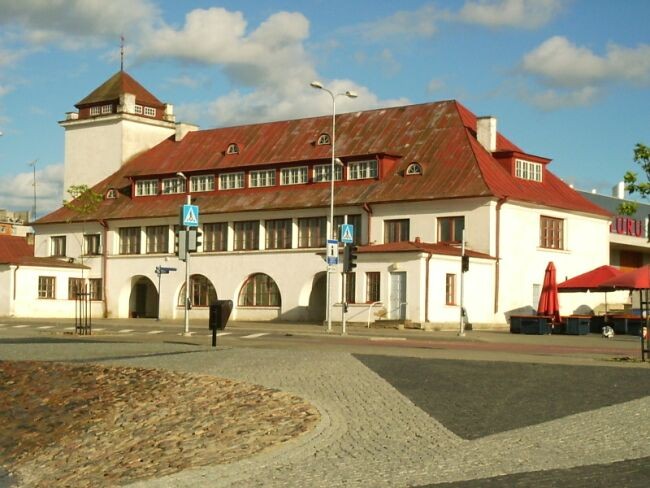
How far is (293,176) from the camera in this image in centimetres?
5938

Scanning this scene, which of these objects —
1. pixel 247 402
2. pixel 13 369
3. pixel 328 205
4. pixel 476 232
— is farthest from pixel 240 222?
pixel 247 402

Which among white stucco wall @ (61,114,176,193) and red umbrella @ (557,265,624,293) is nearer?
red umbrella @ (557,265,624,293)

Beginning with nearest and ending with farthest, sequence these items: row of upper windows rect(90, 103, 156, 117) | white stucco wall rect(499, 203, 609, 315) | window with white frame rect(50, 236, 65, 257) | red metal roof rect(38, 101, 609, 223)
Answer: white stucco wall rect(499, 203, 609, 315), red metal roof rect(38, 101, 609, 223), window with white frame rect(50, 236, 65, 257), row of upper windows rect(90, 103, 156, 117)

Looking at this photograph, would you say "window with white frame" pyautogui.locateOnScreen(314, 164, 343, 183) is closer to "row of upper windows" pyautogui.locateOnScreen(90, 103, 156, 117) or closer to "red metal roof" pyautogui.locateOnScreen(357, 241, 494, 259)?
"red metal roof" pyautogui.locateOnScreen(357, 241, 494, 259)

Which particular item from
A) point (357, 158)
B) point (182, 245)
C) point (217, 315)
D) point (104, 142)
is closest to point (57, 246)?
point (104, 142)

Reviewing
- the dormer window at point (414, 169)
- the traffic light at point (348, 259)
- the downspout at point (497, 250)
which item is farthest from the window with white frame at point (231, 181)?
the traffic light at point (348, 259)

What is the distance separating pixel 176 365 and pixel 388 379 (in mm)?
4532

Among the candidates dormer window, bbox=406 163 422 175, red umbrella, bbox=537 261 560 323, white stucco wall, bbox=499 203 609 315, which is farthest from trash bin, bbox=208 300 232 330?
dormer window, bbox=406 163 422 175

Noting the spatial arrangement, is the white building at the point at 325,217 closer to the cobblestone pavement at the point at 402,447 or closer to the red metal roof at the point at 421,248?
the red metal roof at the point at 421,248

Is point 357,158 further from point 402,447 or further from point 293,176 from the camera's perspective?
point 402,447

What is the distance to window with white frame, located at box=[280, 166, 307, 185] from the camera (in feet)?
193

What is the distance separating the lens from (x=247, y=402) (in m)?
15.5

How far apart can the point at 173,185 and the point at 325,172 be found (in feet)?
35.4

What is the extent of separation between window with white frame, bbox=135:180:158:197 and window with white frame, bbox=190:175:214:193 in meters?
2.66
